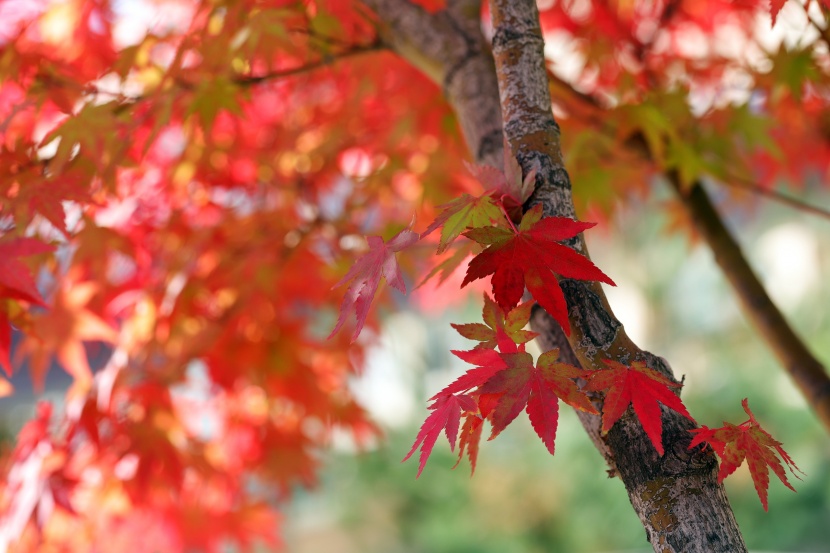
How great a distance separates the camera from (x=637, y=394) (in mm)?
537

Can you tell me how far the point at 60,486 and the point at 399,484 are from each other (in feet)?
8.71

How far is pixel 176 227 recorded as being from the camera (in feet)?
4.83

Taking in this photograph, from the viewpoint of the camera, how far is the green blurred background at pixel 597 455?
3.26 meters

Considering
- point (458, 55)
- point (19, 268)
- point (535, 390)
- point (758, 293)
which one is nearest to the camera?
point (535, 390)

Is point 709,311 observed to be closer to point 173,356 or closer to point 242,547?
point 242,547

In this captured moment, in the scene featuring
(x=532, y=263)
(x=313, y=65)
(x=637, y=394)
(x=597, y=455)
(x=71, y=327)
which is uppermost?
(x=313, y=65)

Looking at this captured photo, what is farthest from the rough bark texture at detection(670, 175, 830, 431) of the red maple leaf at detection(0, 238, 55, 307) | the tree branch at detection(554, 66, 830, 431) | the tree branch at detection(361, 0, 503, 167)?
the red maple leaf at detection(0, 238, 55, 307)

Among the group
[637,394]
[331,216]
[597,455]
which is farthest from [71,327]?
[597,455]

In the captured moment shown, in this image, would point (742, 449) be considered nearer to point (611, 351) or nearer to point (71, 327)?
point (611, 351)

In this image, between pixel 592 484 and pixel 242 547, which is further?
pixel 592 484

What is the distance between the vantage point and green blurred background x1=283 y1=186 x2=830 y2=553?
3.26 metres

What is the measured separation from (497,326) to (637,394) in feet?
0.37

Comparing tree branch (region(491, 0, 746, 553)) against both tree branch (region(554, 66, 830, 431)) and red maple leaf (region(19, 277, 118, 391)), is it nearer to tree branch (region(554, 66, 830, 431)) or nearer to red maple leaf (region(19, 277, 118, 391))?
tree branch (region(554, 66, 830, 431))

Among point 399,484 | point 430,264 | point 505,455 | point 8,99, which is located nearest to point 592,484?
point 505,455
